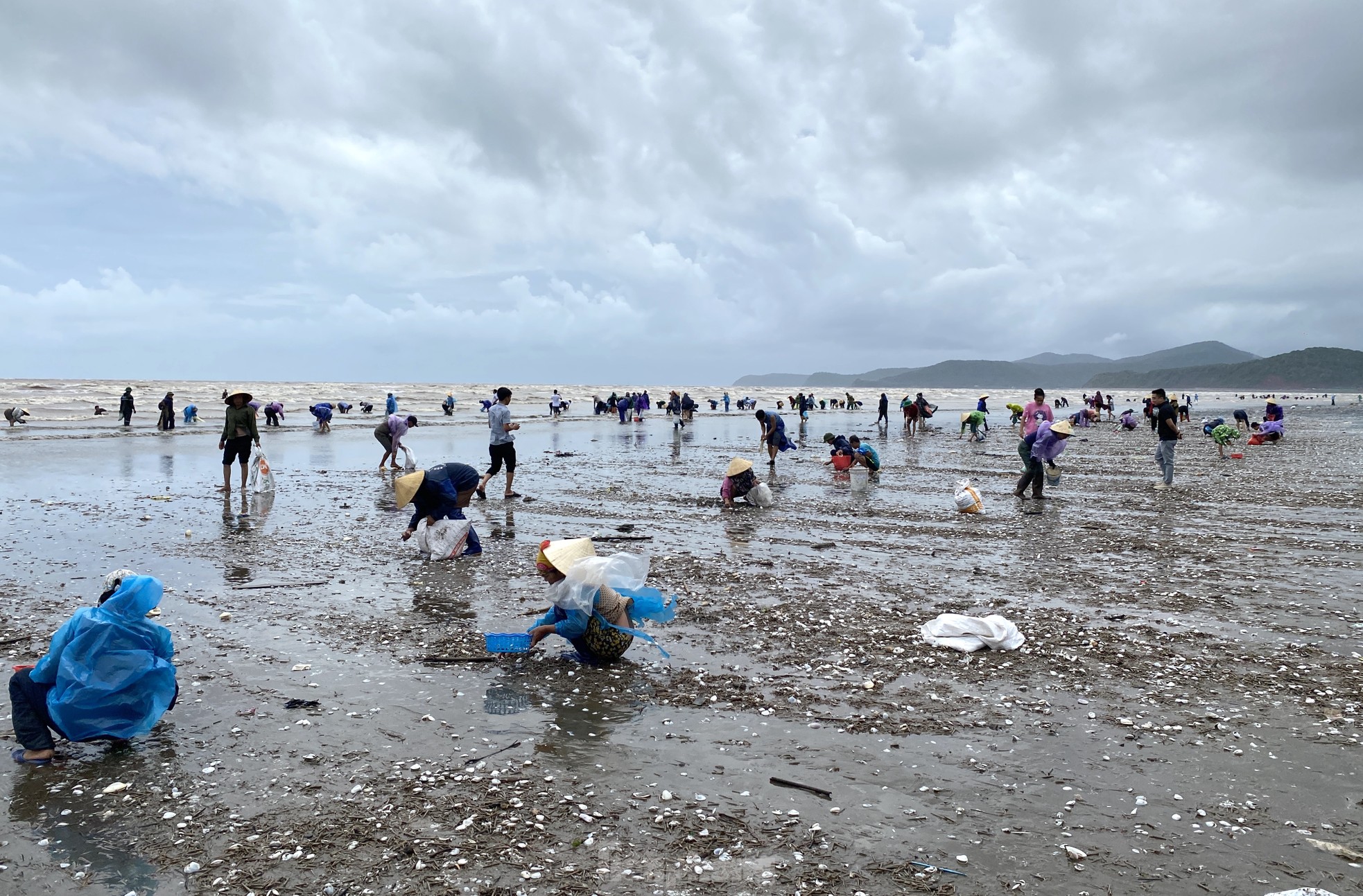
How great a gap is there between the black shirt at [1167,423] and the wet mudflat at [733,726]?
505cm

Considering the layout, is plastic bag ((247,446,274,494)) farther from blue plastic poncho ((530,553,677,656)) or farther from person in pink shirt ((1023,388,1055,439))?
person in pink shirt ((1023,388,1055,439))

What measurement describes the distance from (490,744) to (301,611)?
13.3 feet

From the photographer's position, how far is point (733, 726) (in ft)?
18.5

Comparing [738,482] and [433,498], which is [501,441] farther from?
[433,498]

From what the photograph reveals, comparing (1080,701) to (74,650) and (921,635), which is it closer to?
(921,635)

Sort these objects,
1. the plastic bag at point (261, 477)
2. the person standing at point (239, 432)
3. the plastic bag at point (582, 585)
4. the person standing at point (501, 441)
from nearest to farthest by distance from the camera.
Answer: the plastic bag at point (582, 585) < the person standing at point (501, 441) < the person standing at point (239, 432) < the plastic bag at point (261, 477)

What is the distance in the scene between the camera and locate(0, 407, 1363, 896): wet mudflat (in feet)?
13.3

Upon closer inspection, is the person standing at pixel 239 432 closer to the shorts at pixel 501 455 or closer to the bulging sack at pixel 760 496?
the shorts at pixel 501 455

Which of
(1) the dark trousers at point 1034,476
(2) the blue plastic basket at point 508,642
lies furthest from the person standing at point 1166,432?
(2) the blue plastic basket at point 508,642

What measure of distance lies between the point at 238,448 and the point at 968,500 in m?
14.1

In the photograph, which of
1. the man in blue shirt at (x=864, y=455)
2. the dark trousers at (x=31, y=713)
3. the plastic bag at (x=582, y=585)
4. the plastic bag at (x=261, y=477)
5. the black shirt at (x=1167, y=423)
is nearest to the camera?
the dark trousers at (x=31, y=713)

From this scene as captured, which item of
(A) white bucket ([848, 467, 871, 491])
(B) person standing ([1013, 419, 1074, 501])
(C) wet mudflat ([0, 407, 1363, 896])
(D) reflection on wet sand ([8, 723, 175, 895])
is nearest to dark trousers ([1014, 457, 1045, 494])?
(B) person standing ([1013, 419, 1074, 501])

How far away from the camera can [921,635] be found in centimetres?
741

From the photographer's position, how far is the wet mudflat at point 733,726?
405cm
